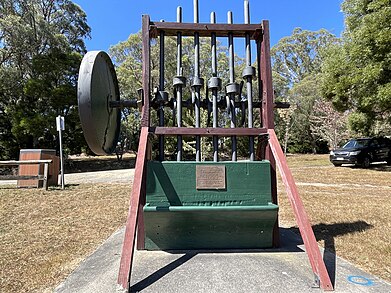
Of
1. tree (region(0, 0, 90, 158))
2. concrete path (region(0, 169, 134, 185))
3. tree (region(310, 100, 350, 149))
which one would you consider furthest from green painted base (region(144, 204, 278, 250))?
tree (region(310, 100, 350, 149))

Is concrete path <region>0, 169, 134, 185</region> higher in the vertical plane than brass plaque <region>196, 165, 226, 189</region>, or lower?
lower

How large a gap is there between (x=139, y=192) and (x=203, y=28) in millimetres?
2049

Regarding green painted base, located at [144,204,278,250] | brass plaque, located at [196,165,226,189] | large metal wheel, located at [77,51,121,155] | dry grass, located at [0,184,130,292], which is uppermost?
large metal wheel, located at [77,51,121,155]

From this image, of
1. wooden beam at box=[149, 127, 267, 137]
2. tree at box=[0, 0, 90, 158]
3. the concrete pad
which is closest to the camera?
the concrete pad

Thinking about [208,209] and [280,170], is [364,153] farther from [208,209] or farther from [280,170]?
[208,209]

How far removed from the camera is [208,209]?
304 centimetres

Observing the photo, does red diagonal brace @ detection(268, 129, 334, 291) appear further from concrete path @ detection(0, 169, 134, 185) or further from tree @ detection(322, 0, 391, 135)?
tree @ detection(322, 0, 391, 135)

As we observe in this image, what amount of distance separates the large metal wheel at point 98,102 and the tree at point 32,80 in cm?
1571

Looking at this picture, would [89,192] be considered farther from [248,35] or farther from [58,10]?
[58,10]

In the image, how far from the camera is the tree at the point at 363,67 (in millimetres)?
11008

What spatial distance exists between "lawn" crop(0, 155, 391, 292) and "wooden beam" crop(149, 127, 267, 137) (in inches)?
63.3

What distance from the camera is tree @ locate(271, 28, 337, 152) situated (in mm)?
30973

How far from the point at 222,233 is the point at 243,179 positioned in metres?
0.64

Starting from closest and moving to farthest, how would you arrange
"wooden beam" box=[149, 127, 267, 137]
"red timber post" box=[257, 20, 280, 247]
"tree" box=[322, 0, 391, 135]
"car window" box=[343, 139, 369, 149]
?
"wooden beam" box=[149, 127, 267, 137] → "red timber post" box=[257, 20, 280, 247] → "tree" box=[322, 0, 391, 135] → "car window" box=[343, 139, 369, 149]
